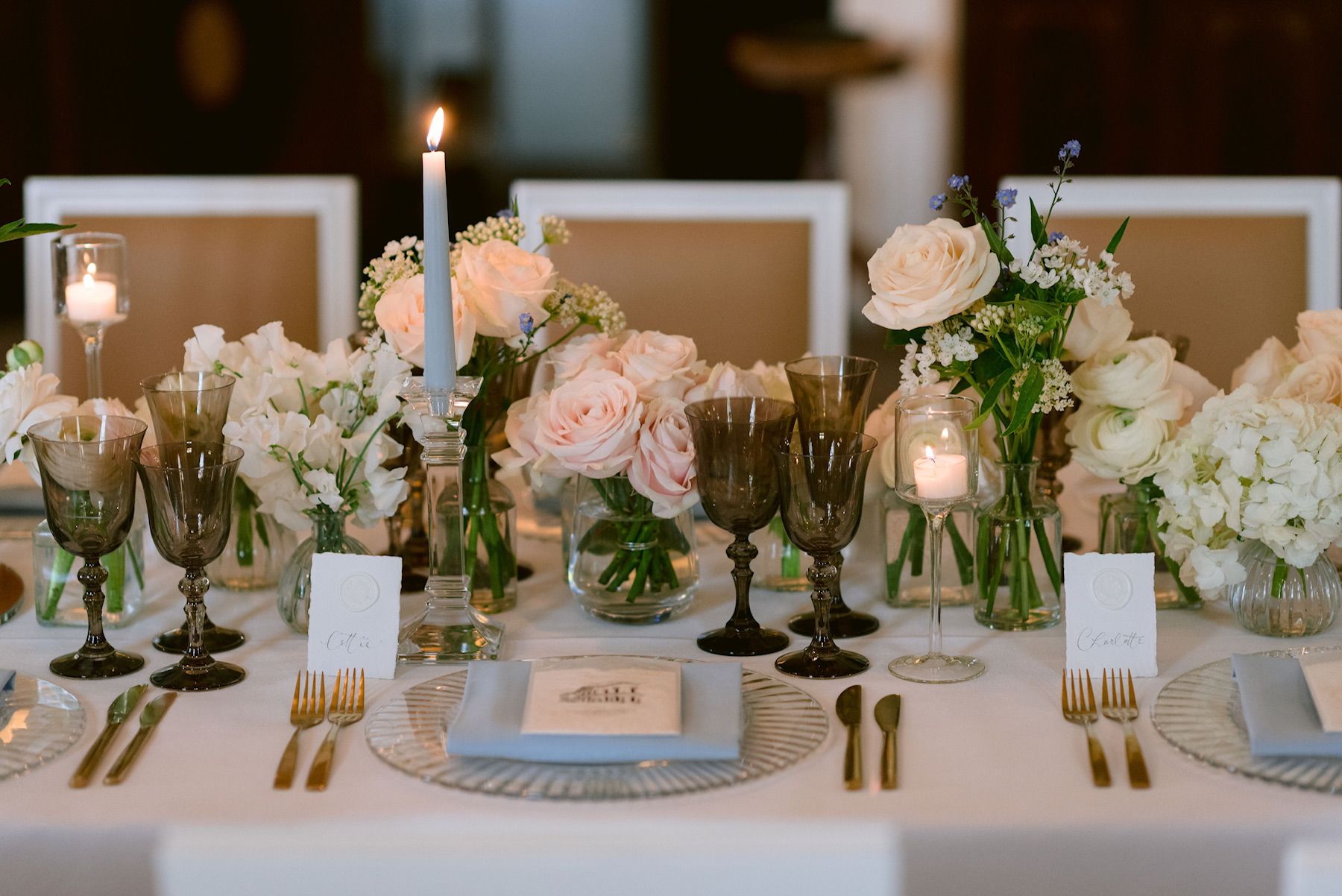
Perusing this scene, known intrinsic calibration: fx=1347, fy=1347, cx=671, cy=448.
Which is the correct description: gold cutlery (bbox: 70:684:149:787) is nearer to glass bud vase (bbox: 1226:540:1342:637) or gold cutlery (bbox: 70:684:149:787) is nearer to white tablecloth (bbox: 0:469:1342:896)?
white tablecloth (bbox: 0:469:1342:896)

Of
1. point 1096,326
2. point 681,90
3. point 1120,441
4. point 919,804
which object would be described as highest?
point 681,90

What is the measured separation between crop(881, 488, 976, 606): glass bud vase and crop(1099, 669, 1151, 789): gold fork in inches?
8.2

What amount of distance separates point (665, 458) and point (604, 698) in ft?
0.87

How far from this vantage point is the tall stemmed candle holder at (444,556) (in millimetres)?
1102

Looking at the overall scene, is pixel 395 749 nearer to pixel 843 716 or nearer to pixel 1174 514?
pixel 843 716

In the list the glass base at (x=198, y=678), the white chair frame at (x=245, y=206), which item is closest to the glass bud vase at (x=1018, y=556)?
the glass base at (x=198, y=678)

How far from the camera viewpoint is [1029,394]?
1.11 metres

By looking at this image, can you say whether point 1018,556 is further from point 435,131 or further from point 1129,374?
point 435,131

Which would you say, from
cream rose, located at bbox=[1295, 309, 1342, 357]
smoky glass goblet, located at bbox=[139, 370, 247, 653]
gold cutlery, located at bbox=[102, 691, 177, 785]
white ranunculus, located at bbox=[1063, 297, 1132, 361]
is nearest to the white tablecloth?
gold cutlery, located at bbox=[102, 691, 177, 785]

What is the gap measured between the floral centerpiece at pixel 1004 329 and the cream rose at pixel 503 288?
0.29 metres

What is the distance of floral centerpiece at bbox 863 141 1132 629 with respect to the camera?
1.11m

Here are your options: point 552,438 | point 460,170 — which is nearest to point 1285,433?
point 552,438

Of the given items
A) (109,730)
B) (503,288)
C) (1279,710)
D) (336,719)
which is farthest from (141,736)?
(1279,710)

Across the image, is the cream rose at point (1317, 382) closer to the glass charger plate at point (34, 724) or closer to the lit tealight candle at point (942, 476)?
the lit tealight candle at point (942, 476)
